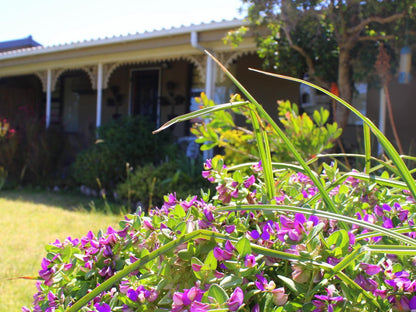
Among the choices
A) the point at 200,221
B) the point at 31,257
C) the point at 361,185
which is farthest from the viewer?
the point at 31,257

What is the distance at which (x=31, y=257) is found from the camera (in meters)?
3.91

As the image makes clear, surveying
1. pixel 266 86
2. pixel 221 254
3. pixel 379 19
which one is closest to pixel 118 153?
pixel 266 86

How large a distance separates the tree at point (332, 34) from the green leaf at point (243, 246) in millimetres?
5680

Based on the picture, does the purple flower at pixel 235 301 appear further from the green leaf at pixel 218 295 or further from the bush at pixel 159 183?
the bush at pixel 159 183

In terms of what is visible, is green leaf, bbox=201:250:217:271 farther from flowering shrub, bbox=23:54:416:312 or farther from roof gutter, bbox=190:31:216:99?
roof gutter, bbox=190:31:216:99

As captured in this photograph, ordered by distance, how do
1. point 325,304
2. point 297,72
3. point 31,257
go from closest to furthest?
1. point 325,304
2. point 31,257
3. point 297,72

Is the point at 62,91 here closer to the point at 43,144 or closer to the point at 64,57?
the point at 64,57

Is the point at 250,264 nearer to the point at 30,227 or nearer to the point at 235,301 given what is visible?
the point at 235,301

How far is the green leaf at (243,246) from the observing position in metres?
0.73

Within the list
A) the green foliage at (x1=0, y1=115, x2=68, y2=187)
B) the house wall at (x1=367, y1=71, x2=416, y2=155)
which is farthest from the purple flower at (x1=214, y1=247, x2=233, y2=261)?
the green foliage at (x1=0, y1=115, x2=68, y2=187)

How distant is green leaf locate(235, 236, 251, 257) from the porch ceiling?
7.02 m

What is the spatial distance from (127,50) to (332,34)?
465 centimetres

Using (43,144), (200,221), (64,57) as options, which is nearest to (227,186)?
(200,221)

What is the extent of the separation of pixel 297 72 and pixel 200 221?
6497 millimetres
